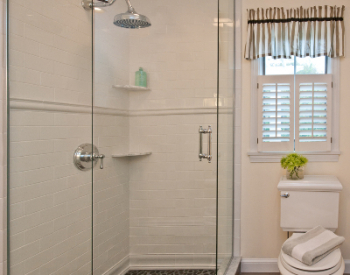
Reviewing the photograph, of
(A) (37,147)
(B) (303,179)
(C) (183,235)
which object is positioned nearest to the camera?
(A) (37,147)

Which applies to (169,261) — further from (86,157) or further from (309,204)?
(309,204)

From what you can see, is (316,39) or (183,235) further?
(316,39)

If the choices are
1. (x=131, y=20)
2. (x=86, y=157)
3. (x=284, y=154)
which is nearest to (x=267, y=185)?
A: (x=284, y=154)

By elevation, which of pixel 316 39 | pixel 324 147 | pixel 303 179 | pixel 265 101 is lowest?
pixel 303 179

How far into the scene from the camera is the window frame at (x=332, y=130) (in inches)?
109

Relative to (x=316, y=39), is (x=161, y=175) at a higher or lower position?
lower

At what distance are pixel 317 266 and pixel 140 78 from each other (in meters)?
1.50

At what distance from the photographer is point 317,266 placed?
2094 mm

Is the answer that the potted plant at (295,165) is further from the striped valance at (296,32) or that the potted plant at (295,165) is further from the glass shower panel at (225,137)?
the striped valance at (296,32)

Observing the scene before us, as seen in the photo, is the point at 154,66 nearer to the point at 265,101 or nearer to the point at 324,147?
the point at 265,101

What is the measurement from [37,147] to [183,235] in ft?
2.73

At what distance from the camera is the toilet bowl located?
208 cm

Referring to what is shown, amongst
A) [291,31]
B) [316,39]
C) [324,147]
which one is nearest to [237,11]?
[291,31]

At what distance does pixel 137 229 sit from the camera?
1714 mm
